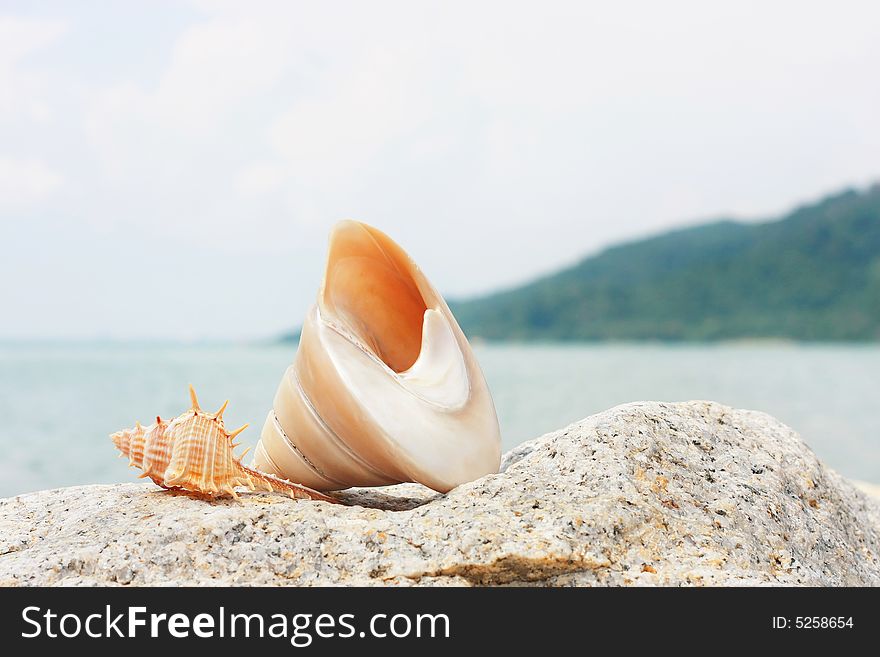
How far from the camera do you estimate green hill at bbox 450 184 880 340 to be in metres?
61.1

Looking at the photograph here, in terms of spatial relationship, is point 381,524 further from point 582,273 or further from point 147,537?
point 582,273

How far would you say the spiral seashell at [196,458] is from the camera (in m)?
2.83

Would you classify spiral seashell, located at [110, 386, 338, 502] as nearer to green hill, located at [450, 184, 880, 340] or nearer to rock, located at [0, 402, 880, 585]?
rock, located at [0, 402, 880, 585]

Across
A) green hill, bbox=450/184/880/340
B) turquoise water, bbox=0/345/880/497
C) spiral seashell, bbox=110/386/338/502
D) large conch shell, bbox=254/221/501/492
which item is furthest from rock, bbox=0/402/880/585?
green hill, bbox=450/184/880/340

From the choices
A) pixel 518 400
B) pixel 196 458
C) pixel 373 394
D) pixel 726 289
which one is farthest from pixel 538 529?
pixel 726 289

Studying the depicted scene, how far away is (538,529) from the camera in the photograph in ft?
7.95

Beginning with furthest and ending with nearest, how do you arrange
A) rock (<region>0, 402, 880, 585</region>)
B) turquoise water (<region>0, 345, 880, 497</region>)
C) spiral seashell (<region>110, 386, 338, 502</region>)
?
turquoise water (<region>0, 345, 880, 497</region>), spiral seashell (<region>110, 386, 338, 502</region>), rock (<region>0, 402, 880, 585</region>)

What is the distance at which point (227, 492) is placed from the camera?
2.84 metres

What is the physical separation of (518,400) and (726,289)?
50911 mm

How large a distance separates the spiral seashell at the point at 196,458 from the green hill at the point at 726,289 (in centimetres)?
6157

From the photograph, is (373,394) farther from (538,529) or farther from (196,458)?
(538,529)

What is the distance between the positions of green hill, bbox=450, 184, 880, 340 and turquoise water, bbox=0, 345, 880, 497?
23.3 meters
